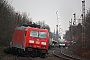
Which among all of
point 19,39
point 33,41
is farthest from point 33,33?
point 19,39

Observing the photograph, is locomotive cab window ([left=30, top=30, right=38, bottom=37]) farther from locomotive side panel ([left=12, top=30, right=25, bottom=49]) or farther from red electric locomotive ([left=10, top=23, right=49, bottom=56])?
locomotive side panel ([left=12, top=30, right=25, bottom=49])

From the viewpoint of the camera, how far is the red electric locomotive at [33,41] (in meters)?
25.8

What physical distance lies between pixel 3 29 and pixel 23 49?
10142 mm

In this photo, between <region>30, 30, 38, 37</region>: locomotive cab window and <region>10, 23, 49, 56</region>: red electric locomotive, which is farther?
<region>30, 30, 38, 37</region>: locomotive cab window

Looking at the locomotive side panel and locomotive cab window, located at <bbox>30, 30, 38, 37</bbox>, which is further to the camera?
the locomotive side panel

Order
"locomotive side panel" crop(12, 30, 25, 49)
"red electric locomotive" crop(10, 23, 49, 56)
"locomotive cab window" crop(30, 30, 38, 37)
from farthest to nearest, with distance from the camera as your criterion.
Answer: "locomotive side panel" crop(12, 30, 25, 49) < "locomotive cab window" crop(30, 30, 38, 37) < "red electric locomotive" crop(10, 23, 49, 56)

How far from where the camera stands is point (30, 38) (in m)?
26.0

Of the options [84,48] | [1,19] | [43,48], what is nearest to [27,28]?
[43,48]

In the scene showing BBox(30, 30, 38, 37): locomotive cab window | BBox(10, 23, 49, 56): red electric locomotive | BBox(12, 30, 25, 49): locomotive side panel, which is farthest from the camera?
BBox(12, 30, 25, 49): locomotive side panel

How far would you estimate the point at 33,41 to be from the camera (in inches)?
1030

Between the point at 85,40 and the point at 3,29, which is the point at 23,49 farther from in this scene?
the point at 85,40

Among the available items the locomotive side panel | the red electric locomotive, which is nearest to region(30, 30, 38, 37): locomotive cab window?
the red electric locomotive

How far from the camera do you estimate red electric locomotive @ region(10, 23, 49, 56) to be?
2585 centimetres

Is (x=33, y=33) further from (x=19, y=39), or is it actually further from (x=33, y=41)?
(x=19, y=39)
